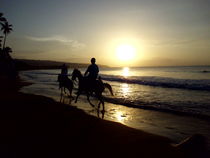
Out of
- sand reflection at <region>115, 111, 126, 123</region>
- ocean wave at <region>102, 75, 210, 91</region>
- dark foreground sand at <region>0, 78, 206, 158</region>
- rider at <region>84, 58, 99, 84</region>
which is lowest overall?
sand reflection at <region>115, 111, 126, 123</region>

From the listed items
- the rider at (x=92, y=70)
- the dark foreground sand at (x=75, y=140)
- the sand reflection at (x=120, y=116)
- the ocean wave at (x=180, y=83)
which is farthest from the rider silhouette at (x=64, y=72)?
the ocean wave at (x=180, y=83)

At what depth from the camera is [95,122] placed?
829cm

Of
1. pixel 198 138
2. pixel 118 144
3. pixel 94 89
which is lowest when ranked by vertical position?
pixel 118 144

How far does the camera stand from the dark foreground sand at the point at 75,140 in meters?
5.05

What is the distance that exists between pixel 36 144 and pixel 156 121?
248 inches

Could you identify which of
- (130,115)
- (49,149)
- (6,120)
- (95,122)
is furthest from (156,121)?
(6,120)

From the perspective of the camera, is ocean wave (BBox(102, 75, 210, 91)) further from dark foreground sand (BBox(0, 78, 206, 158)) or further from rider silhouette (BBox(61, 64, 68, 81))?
dark foreground sand (BBox(0, 78, 206, 158))

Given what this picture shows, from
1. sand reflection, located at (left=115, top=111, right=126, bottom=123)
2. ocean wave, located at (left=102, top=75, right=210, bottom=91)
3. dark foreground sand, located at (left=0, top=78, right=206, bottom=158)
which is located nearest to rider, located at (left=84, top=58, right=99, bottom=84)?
sand reflection, located at (left=115, top=111, right=126, bottom=123)

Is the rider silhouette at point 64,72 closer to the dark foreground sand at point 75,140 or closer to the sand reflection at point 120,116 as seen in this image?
the sand reflection at point 120,116

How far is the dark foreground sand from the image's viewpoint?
5.05m

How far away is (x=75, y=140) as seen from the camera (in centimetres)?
592

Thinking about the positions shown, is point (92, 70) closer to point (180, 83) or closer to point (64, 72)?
point (64, 72)

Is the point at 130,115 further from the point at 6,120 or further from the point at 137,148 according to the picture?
the point at 6,120

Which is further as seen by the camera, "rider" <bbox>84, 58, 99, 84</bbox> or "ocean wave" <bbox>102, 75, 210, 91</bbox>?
"ocean wave" <bbox>102, 75, 210, 91</bbox>
